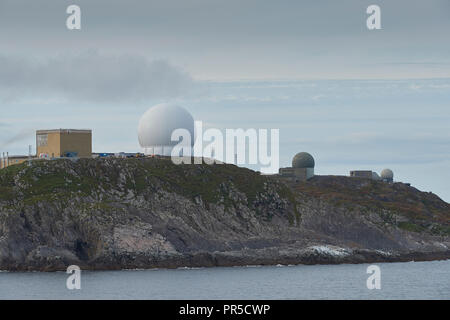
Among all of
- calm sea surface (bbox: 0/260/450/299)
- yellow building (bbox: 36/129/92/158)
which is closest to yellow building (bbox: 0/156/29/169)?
yellow building (bbox: 36/129/92/158)

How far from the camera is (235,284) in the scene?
9544 cm

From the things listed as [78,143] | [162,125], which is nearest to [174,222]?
[78,143]

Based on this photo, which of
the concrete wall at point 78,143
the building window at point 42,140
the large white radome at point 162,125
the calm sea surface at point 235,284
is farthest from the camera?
the large white radome at point 162,125

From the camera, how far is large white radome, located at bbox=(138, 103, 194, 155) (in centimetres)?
14650

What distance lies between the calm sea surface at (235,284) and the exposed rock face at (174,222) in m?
4.87

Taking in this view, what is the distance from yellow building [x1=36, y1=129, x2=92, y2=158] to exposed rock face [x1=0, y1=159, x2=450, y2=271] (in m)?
3.60

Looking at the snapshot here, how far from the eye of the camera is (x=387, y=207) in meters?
182

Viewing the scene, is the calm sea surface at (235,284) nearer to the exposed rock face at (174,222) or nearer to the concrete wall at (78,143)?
the exposed rock face at (174,222)

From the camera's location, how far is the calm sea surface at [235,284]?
85.4m

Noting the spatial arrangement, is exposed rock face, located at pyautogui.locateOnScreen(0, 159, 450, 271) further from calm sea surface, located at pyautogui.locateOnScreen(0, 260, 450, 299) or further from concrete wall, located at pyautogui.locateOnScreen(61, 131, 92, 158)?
calm sea surface, located at pyautogui.locateOnScreen(0, 260, 450, 299)

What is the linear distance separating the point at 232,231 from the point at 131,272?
2554cm

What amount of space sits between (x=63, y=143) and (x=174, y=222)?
24.3m

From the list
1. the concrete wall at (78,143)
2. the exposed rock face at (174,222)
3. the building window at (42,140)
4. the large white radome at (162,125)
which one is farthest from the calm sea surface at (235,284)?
the large white radome at (162,125)
